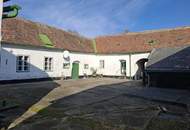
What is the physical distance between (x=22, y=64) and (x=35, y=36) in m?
3.32

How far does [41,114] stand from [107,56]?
18165 millimetres

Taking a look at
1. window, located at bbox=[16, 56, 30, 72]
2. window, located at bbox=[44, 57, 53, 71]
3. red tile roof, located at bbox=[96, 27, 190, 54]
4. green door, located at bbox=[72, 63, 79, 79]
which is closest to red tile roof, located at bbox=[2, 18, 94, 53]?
window, located at bbox=[16, 56, 30, 72]

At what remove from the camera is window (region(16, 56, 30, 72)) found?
628 inches

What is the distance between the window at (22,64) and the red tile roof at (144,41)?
10477 mm

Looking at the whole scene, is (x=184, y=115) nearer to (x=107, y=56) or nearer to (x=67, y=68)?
(x=67, y=68)

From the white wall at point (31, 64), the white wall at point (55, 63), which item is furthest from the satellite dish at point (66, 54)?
the white wall at point (31, 64)


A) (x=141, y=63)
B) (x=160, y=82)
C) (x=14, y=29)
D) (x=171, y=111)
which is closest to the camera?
(x=171, y=111)

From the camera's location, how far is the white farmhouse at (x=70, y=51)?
15.9 m

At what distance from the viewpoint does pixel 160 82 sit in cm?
1527

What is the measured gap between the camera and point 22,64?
16266mm

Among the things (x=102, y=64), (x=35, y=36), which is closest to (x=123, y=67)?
(x=102, y=64)

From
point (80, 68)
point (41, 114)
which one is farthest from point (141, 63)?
point (41, 114)

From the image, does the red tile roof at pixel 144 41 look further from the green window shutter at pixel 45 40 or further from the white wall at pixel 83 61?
the green window shutter at pixel 45 40

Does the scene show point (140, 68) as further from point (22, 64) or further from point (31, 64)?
point (22, 64)
